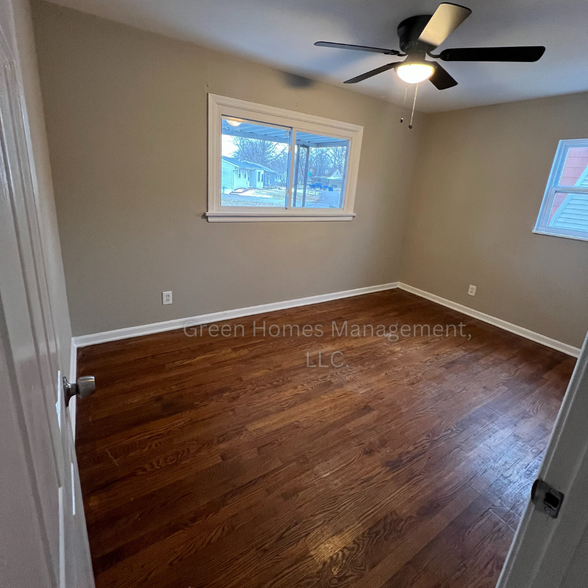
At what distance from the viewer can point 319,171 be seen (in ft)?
11.9

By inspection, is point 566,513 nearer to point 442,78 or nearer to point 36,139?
point 36,139

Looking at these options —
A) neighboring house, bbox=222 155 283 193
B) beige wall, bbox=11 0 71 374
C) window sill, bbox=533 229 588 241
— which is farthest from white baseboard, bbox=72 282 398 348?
window sill, bbox=533 229 588 241

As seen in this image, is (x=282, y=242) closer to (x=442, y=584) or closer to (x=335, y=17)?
(x=335, y=17)

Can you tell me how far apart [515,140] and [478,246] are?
113 centimetres

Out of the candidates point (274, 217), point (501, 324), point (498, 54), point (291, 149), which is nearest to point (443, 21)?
point (498, 54)

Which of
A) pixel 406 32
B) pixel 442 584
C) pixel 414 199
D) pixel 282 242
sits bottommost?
pixel 442 584

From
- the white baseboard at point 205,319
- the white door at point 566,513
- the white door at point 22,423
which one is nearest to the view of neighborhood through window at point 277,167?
the white baseboard at point 205,319

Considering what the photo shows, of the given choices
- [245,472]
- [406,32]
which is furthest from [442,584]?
[406,32]

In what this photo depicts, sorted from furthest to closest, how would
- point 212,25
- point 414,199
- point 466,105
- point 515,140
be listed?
point 414,199
point 466,105
point 515,140
point 212,25

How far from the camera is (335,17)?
1967 mm

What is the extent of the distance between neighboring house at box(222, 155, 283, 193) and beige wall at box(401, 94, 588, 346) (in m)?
2.17

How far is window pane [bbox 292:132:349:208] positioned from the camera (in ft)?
11.2

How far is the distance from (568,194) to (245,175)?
3079mm

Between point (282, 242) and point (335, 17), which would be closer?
point (335, 17)
